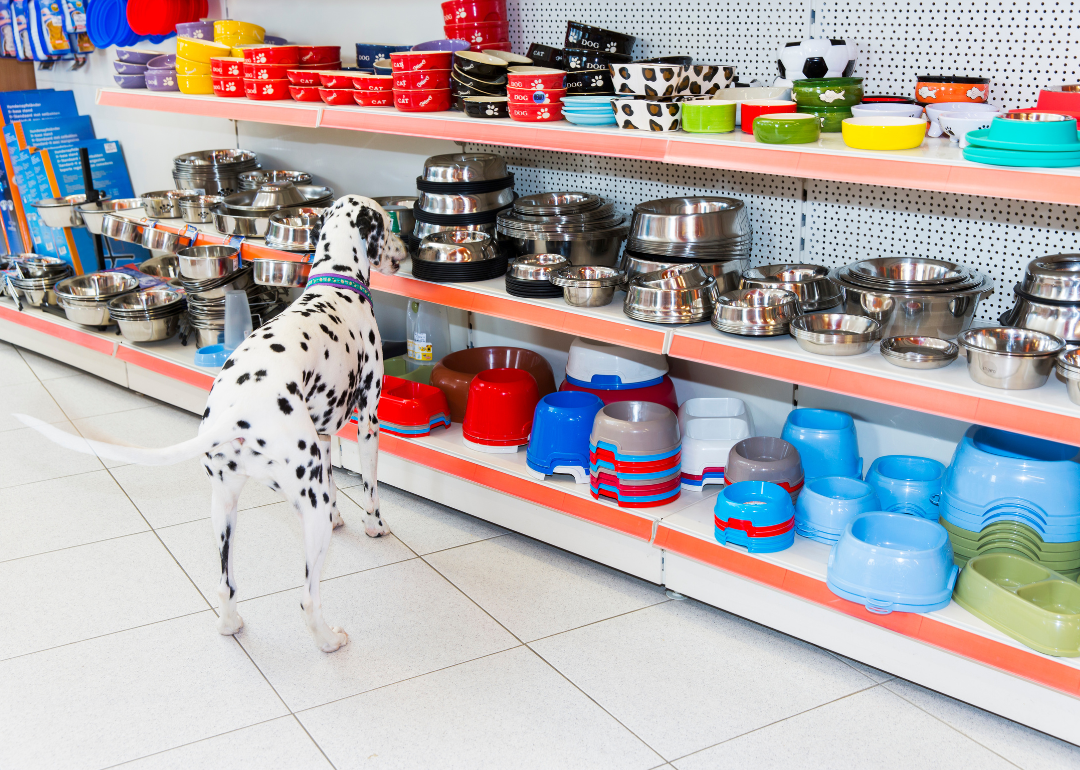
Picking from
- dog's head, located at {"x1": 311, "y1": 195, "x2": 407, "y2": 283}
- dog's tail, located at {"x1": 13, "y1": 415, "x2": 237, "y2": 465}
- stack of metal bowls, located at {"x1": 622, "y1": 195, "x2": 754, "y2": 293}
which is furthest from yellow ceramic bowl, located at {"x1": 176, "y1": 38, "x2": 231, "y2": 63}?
dog's tail, located at {"x1": 13, "y1": 415, "x2": 237, "y2": 465}

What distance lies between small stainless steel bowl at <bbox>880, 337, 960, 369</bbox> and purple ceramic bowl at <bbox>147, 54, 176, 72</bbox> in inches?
148

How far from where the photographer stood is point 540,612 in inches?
111

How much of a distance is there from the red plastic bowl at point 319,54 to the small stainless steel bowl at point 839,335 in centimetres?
247

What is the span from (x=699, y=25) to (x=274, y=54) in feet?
5.89

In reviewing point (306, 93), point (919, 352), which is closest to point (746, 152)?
point (919, 352)

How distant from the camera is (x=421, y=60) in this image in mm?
3273

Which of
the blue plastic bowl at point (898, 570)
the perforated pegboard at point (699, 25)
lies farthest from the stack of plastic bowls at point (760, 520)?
the perforated pegboard at point (699, 25)

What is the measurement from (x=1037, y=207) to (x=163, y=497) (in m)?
3.17

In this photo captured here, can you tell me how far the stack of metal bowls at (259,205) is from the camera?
4.18 metres

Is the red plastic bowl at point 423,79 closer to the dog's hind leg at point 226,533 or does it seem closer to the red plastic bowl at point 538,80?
the red plastic bowl at point 538,80

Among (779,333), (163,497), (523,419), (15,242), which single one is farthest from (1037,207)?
(15,242)

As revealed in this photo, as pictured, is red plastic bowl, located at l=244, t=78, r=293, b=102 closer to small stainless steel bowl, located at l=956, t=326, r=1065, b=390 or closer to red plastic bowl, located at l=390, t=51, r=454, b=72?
red plastic bowl, located at l=390, t=51, r=454, b=72

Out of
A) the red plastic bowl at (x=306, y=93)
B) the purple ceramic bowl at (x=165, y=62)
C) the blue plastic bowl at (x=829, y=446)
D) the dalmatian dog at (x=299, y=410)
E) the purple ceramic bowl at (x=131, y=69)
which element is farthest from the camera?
the purple ceramic bowl at (x=131, y=69)

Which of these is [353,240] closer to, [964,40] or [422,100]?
[422,100]
